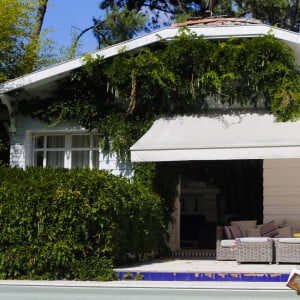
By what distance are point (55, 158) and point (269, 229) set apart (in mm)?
6719

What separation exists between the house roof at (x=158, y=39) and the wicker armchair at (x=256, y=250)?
5.41 m

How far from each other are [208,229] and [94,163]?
500 cm

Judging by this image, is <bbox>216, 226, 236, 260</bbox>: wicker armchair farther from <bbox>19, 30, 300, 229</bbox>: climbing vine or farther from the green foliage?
the green foliage

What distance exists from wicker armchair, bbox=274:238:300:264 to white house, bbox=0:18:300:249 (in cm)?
207

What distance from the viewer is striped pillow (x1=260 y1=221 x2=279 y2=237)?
16.6 metres

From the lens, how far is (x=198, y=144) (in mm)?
14477

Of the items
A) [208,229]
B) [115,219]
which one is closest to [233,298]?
[115,219]

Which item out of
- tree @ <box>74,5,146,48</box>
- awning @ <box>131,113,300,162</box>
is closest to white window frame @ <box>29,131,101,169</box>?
awning @ <box>131,113,300,162</box>

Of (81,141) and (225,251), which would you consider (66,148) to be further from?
(225,251)

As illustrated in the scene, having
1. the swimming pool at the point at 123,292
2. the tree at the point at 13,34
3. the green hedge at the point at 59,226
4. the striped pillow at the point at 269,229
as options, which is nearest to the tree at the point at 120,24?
the tree at the point at 13,34

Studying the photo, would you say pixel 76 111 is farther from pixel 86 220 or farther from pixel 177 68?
pixel 86 220

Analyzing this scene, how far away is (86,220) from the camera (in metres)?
12.6

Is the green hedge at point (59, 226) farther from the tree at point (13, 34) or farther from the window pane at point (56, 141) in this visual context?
the tree at point (13, 34)

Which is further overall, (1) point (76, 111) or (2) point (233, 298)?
(1) point (76, 111)
